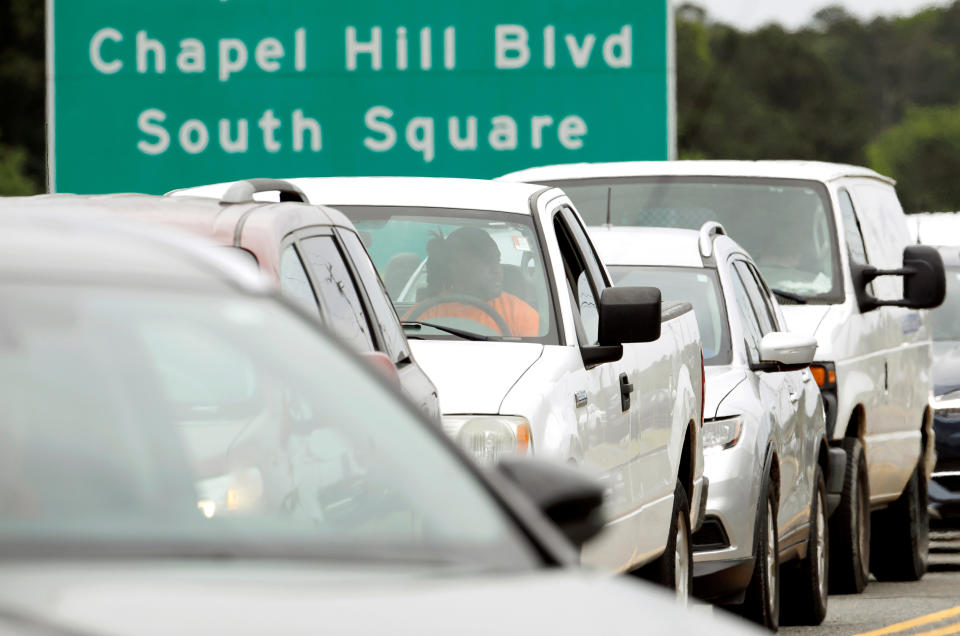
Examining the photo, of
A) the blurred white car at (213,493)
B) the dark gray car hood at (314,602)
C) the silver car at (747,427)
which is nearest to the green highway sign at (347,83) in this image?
the silver car at (747,427)

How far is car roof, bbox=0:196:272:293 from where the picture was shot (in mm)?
3371

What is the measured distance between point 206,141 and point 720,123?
99.6 meters

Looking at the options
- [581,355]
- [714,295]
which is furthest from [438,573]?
[714,295]

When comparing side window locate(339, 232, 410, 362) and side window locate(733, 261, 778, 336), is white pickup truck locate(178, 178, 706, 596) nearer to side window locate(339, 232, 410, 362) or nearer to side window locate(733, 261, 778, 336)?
side window locate(339, 232, 410, 362)

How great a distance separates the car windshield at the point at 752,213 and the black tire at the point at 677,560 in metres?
4.09

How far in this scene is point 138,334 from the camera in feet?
A: 10.8

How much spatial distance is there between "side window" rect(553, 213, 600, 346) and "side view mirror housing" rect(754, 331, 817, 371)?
88.2 inches

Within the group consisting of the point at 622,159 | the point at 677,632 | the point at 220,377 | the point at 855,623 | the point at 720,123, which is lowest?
the point at 855,623

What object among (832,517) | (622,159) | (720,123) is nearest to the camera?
(832,517)

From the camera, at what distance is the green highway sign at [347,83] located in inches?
633

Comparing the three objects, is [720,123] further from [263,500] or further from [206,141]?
[263,500]

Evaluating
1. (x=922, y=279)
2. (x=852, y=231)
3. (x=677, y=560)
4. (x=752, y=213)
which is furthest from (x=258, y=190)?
(x=922, y=279)

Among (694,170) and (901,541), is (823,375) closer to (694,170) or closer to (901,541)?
(694,170)

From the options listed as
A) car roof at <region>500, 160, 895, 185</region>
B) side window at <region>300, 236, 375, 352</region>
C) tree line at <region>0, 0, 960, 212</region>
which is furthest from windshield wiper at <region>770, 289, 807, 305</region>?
tree line at <region>0, 0, 960, 212</region>
